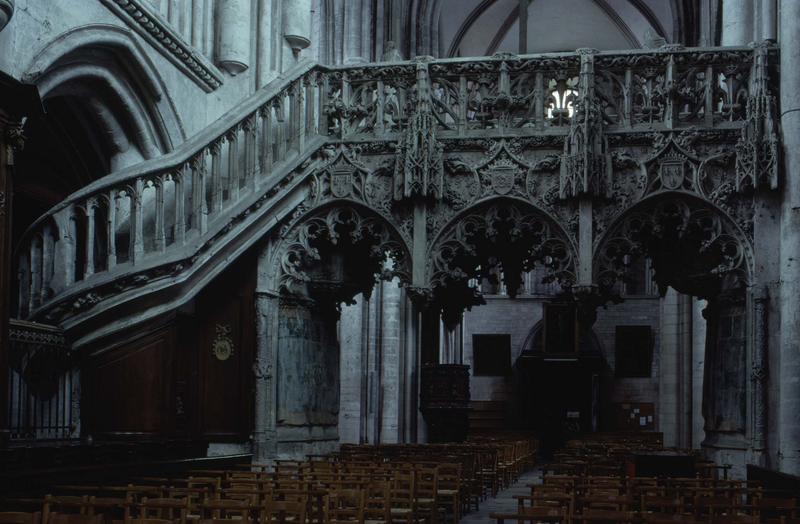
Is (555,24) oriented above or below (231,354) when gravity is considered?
above

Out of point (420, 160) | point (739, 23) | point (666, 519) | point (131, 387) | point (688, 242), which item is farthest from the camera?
point (739, 23)

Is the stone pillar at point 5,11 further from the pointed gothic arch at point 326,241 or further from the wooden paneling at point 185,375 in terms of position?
the pointed gothic arch at point 326,241

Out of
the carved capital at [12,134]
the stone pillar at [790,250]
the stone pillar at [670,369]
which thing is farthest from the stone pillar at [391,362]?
the carved capital at [12,134]

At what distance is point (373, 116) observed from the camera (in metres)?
17.6

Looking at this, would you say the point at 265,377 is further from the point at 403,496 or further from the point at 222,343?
the point at 403,496

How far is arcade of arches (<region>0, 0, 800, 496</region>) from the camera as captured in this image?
15445 millimetres

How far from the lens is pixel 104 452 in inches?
516

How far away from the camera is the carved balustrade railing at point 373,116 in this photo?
53.0 feet

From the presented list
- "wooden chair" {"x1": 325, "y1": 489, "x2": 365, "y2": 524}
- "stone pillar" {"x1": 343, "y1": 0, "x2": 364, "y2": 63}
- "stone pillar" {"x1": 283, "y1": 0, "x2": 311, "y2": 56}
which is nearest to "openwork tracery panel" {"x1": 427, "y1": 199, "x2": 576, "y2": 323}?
"stone pillar" {"x1": 283, "y1": 0, "x2": 311, "y2": 56}

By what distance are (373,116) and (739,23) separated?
7.67m

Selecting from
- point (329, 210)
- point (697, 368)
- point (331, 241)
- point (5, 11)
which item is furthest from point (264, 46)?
point (697, 368)

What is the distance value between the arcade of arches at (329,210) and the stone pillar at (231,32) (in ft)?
1.45

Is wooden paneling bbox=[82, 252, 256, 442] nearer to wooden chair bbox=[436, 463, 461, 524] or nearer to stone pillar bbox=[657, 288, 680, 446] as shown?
wooden chair bbox=[436, 463, 461, 524]

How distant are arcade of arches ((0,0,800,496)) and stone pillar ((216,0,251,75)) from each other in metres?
0.44
